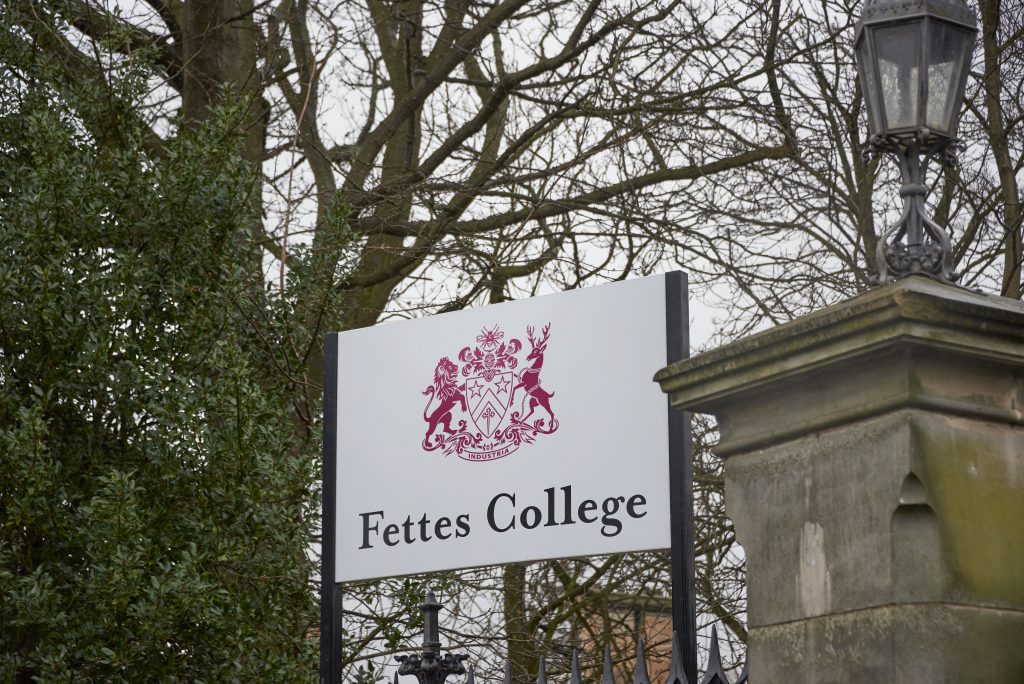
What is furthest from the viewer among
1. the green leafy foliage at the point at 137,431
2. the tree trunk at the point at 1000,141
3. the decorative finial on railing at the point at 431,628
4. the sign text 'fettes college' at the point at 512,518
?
the tree trunk at the point at 1000,141

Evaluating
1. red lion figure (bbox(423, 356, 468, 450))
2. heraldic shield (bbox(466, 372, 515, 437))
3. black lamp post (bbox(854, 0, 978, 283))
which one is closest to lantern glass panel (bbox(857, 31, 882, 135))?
black lamp post (bbox(854, 0, 978, 283))

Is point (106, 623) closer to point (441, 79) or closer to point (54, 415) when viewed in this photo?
point (54, 415)

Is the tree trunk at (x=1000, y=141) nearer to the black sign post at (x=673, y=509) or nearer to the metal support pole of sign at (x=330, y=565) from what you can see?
the black sign post at (x=673, y=509)

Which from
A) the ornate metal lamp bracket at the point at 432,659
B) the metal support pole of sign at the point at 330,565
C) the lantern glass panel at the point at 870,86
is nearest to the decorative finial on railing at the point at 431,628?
the ornate metal lamp bracket at the point at 432,659

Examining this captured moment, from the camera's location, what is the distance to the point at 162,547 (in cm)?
729

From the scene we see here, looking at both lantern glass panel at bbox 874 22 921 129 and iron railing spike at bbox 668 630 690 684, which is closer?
lantern glass panel at bbox 874 22 921 129

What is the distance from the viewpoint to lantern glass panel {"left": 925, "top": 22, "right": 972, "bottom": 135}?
346 centimetres

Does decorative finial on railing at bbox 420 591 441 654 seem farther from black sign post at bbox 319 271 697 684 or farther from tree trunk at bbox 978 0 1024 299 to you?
tree trunk at bbox 978 0 1024 299

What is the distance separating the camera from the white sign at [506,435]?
519cm

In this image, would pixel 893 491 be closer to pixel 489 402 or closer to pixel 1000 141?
pixel 489 402

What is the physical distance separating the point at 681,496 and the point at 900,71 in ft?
6.34

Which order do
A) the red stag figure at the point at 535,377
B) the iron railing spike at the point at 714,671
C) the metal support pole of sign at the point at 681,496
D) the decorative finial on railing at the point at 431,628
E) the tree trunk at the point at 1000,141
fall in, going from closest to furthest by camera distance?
the iron railing spike at the point at 714,671, the metal support pole of sign at the point at 681,496, the decorative finial on railing at the point at 431,628, the red stag figure at the point at 535,377, the tree trunk at the point at 1000,141

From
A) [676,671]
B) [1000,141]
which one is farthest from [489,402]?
[1000,141]

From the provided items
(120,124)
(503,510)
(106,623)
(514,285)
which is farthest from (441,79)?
(503,510)
